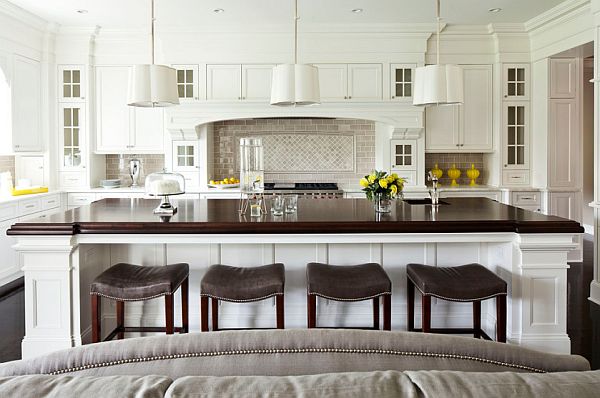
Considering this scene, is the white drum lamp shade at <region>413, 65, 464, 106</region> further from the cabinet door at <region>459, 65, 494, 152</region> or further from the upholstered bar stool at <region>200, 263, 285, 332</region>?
the cabinet door at <region>459, 65, 494, 152</region>

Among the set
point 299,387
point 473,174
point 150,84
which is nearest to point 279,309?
point 150,84

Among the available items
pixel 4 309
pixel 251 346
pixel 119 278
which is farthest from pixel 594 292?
pixel 4 309

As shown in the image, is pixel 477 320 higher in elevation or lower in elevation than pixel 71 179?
lower

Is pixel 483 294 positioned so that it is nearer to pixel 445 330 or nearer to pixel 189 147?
pixel 445 330

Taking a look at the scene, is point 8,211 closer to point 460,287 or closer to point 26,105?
point 26,105

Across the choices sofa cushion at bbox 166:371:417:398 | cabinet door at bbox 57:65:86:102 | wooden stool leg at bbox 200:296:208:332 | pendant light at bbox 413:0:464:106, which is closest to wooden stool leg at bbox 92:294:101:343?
wooden stool leg at bbox 200:296:208:332

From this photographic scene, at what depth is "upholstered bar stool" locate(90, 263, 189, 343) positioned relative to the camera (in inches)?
112

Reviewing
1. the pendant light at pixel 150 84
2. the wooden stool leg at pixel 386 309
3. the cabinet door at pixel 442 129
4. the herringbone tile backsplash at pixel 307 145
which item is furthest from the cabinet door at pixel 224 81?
the wooden stool leg at pixel 386 309

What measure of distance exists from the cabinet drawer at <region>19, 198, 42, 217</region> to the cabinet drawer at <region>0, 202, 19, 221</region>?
0.31 ft

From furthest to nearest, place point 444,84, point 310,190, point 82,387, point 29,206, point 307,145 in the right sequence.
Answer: point 307,145
point 310,190
point 29,206
point 444,84
point 82,387

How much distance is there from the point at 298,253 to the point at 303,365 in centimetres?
238

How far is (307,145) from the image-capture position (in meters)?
6.89

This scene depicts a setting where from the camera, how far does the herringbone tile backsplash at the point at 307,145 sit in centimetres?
686

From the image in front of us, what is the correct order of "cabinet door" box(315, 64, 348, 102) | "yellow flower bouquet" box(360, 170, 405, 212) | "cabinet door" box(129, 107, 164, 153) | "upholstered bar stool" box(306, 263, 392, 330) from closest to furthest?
"upholstered bar stool" box(306, 263, 392, 330) < "yellow flower bouquet" box(360, 170, 405, 212) < "cabinet door" box(315, 64, 348, 102) < "cabinet door" box(129, 107, 164, 153)
